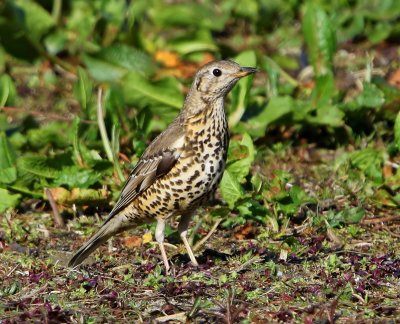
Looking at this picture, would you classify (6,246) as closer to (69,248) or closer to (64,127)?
(69,248)

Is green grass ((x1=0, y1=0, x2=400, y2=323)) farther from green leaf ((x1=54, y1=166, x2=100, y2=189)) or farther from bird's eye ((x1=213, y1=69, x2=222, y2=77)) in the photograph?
bird's eye ((x1=213, y1=69, x2=222, y2=77))

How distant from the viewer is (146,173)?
743 centimetres

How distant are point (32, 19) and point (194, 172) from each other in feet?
17.5

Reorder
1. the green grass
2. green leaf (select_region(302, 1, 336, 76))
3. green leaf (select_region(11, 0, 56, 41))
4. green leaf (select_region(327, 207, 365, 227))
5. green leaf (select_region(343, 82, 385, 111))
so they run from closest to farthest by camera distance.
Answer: the green grass
green leaf (select_region(327, 207, 365, 227))
green leaf (select_region(343, 82, 385, 111))
green leaf (select_region(302, 1, 336, 76))
green leaf (select_region(11, 0, 56, 41))

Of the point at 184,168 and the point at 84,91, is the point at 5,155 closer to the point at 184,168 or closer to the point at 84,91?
the point at 84,91

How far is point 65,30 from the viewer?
495 inches

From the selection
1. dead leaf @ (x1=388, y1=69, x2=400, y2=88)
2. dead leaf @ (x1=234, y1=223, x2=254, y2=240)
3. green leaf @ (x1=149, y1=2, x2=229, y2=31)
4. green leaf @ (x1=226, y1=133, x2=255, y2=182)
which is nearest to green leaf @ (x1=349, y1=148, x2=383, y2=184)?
green leaf @ (x1=226, y1=133, x2=255, y2=182)

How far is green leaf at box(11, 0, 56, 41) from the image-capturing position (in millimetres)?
11469

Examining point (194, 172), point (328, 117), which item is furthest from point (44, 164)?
point (328, 117)

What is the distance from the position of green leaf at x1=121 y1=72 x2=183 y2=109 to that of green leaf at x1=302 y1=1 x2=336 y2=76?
156 cm

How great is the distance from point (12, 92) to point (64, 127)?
610mm

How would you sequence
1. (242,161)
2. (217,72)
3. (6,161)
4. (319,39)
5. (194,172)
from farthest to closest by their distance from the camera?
(319,39) < (6,161) < (242,161) < (217,72) < (194,172)

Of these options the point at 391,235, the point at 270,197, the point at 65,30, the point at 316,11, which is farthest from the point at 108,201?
the point at 65,30

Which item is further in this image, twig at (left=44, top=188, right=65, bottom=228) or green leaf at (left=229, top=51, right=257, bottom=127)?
green leaf at (left=229, top=51, right=257, bottom=127)
